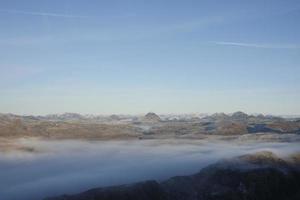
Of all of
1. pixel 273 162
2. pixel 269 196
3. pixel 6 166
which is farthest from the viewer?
pixel 6 166

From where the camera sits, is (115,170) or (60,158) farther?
(60,158)

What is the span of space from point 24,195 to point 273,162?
237 feet

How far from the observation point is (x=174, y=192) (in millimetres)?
98875

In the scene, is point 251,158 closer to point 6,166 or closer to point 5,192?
point 5,192

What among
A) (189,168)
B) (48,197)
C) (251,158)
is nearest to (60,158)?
(189,168)

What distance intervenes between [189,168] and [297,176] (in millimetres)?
30950

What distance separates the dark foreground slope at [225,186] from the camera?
304 ft

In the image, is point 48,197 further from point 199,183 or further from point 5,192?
point 199,183

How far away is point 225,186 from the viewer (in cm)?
10412

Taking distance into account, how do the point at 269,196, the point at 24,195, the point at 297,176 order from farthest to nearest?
the point at 297,176
the point at 269,196
the point at 24,195

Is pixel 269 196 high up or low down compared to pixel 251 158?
down

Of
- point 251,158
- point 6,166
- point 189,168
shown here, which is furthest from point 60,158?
point 251,158

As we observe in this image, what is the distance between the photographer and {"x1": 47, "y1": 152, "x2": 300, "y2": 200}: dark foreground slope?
304 ft

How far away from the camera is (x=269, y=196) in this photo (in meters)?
106
